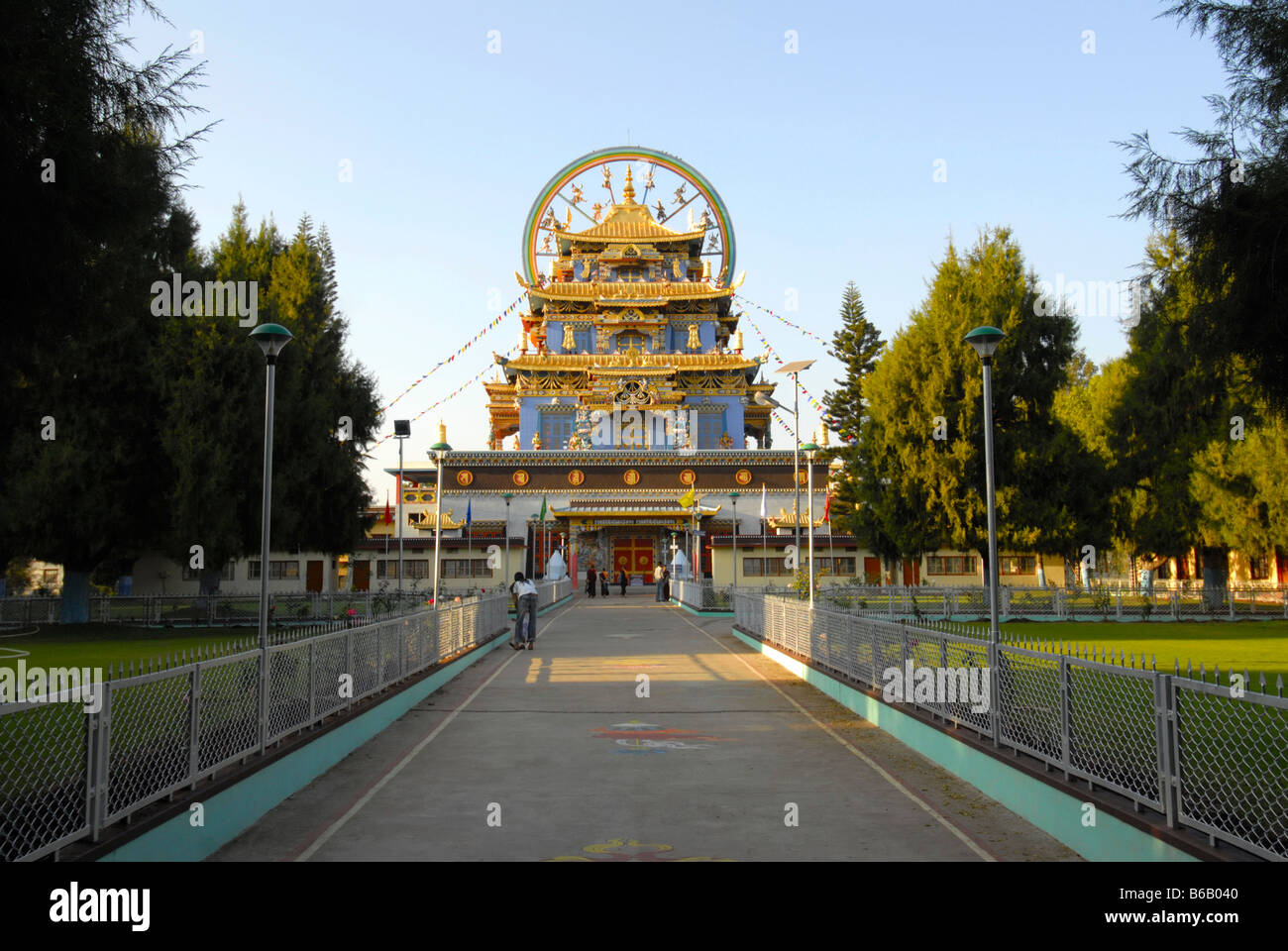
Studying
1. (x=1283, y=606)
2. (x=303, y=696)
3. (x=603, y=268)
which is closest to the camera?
(x=303, y=696)

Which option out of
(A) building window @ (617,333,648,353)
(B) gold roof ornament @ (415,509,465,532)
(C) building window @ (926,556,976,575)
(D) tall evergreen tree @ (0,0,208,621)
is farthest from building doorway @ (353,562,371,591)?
(D) tall evergreen tree @ (0,0,208,621)

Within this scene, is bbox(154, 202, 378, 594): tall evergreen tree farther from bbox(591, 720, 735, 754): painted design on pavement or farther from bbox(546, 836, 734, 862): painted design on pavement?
bbox(546, 836, 734, 862): painted design on pavement

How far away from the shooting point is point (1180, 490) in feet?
108

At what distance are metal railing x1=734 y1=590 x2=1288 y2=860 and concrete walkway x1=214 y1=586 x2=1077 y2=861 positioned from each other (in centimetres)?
65

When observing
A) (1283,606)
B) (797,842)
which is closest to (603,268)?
(1283,606)

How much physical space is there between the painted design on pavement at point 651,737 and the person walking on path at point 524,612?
925 cm

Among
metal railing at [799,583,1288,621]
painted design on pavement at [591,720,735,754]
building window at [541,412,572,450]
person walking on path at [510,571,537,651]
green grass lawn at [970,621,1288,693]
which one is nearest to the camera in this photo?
painted design on pavement at [591,720,735,754]

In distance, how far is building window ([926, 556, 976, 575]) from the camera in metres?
46.9

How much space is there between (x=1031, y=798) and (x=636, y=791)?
10.2 feet

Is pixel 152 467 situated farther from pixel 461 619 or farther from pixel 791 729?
pixel 791 729

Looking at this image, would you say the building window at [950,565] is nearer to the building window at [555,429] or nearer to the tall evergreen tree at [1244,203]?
the building window at [555,429]

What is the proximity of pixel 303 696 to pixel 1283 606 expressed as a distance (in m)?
30.2

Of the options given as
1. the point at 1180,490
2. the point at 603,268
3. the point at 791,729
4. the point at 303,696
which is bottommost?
the point at 791,729

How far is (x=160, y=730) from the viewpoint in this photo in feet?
21.3
